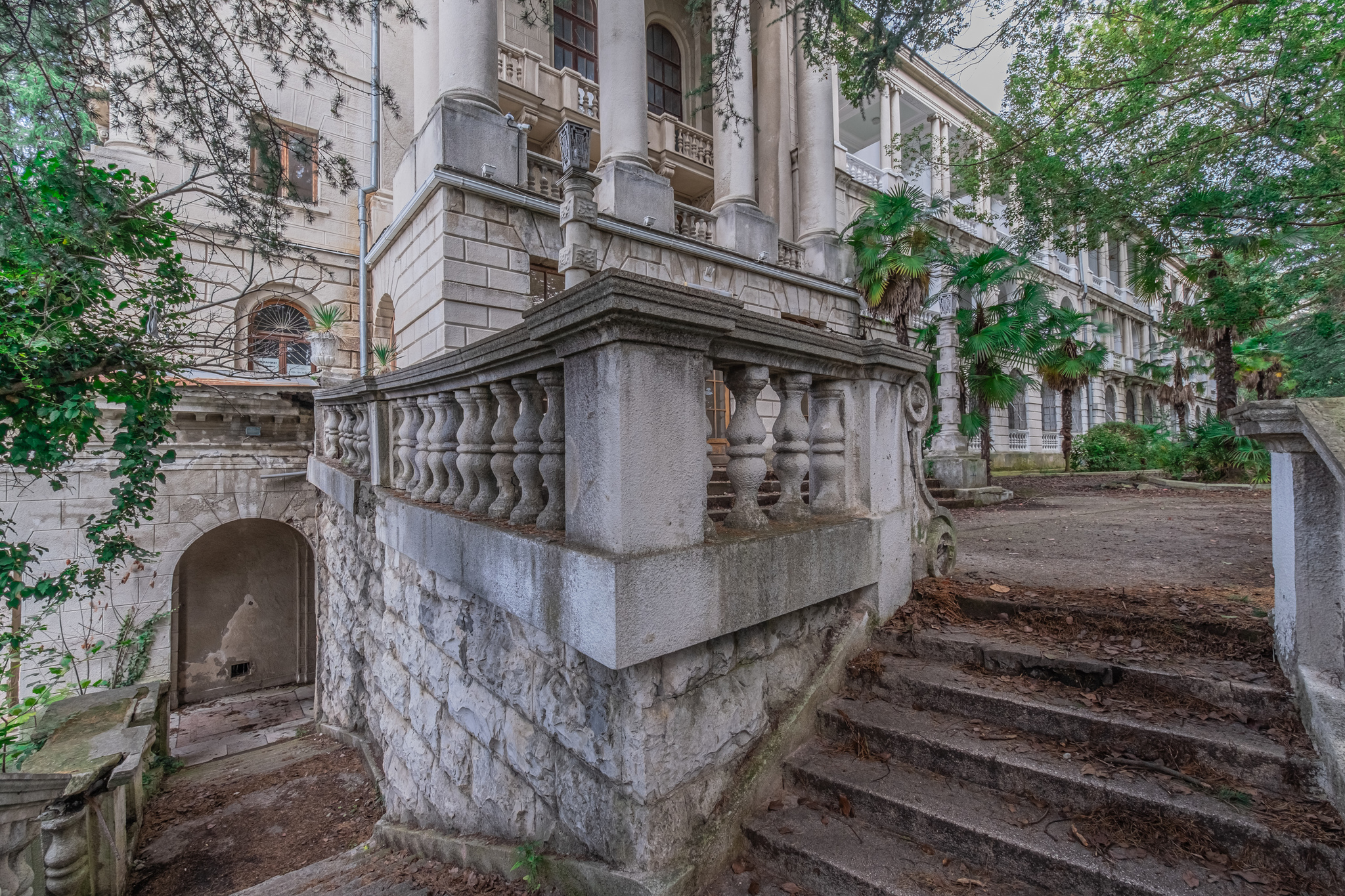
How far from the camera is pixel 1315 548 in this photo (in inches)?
74.7

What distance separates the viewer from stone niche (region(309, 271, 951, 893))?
6.18 feet

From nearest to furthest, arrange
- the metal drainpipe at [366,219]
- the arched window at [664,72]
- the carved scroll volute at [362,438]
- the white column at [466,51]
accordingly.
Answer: the carved scroll volute at [362,438], the white column at [466,51], the metal drainpipe at [366,219], the arched window at [664,72]

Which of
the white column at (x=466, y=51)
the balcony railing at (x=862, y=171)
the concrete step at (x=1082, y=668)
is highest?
the balcony railing at (x=862, y=171)

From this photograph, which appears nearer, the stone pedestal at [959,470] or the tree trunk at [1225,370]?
the stone pedestal at [959,470]

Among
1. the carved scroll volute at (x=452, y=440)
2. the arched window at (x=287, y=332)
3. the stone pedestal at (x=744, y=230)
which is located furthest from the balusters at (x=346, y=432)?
the stone pedestal at (x=744, y=230)

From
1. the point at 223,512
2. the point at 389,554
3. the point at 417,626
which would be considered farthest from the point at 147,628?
the point at 417,626

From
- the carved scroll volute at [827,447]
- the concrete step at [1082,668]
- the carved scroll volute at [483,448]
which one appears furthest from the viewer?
the carved scroll volute at [827,447]

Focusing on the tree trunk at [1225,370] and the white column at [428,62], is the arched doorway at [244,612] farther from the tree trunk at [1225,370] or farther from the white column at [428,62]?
the tree trunk at [1225,370]

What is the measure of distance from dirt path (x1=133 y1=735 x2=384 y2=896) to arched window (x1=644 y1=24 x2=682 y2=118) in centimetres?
1470

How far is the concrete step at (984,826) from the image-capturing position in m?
1.63

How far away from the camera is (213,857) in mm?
5023

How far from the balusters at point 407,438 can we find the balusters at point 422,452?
0.24ft

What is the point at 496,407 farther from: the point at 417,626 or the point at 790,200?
the point at 790,200

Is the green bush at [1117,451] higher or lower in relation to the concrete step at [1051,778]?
higher
